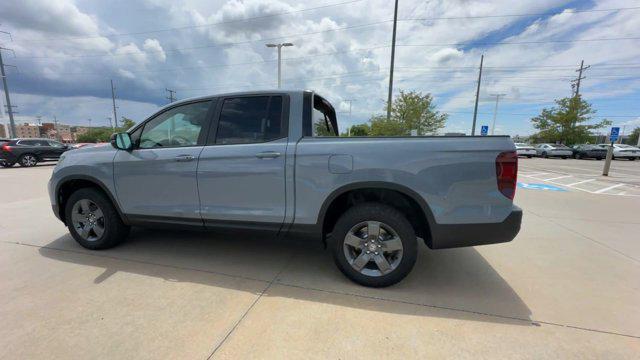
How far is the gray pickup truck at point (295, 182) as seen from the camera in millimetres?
2648

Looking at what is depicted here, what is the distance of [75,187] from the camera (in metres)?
3.95

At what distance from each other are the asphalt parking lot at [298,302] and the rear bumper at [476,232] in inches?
21.2

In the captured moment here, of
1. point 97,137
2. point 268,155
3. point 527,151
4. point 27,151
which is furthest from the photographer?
point 97,137

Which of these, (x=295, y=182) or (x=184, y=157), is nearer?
(x=295, y=182)

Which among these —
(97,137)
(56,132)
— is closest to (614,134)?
(97,137)

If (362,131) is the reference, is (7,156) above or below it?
below

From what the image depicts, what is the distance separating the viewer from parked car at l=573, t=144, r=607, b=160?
2694 cm

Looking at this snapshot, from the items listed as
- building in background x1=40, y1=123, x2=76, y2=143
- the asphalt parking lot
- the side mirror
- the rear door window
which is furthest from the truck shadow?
building in background x1=40, y1=123, x2=76, y2=143

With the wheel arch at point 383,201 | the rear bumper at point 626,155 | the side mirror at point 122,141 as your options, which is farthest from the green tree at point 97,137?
the rear bumper at point 626,155

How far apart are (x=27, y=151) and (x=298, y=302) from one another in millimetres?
19243

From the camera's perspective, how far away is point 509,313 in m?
2.56

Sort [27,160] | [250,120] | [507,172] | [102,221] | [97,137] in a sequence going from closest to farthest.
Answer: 1. [507,172]
2. [250,120]
3. [102,221]
4. [27,160]
5. [97,137]

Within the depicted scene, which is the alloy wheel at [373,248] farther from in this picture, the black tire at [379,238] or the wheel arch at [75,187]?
the wheel arch at [75,187]

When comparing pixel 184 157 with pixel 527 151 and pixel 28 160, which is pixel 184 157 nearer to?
pixel 28 160
